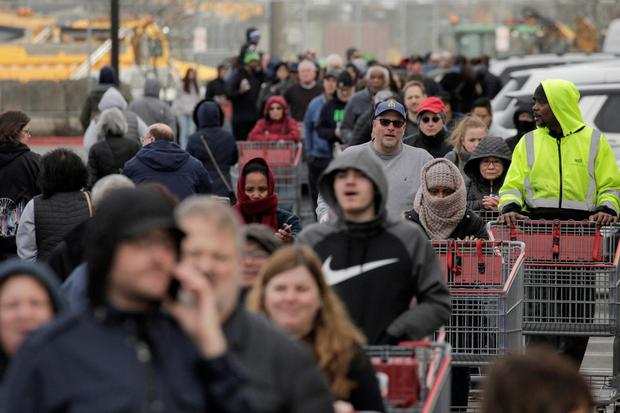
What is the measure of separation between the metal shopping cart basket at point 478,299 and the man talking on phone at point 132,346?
16.4 feet

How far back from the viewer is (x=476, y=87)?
2786 cm

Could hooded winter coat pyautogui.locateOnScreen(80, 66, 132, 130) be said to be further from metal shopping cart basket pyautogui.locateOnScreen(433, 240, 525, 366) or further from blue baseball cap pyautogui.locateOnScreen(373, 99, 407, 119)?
metal shopping cart basket pyautogui.locateOnScreen(433, 240, 525, 366)

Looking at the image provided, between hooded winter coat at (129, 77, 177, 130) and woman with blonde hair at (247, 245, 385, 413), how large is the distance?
13739 mm

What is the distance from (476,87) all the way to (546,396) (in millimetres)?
23676

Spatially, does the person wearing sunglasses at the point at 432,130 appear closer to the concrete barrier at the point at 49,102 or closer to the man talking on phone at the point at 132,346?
the man talking on phone at the point at 132,346

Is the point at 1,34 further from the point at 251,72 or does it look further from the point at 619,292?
the point at 619,292

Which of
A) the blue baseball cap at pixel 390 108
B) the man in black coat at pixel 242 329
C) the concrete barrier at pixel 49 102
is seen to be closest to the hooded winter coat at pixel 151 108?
the blue baseball cap at pixel 390 108

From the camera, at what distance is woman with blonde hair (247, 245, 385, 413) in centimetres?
564

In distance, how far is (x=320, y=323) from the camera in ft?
18.8

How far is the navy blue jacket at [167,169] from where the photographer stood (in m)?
12.7

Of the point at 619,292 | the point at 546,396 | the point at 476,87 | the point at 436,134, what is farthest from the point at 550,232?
the point at 476,87

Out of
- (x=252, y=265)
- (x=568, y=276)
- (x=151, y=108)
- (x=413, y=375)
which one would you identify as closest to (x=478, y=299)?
(x=568, y=276)

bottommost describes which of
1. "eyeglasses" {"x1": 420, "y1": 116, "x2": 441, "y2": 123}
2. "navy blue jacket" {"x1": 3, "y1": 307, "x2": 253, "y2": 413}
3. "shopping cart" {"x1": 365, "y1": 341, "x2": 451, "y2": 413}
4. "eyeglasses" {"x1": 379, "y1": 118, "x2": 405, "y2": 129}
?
"shopping cart" {"x1": 365, "y1": 341, "x2": 451, "y2": 413}

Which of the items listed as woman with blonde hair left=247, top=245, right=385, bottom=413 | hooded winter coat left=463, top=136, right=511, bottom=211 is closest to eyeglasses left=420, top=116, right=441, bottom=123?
hooded winter coat left=463, top=136, right=511, bottom=211
